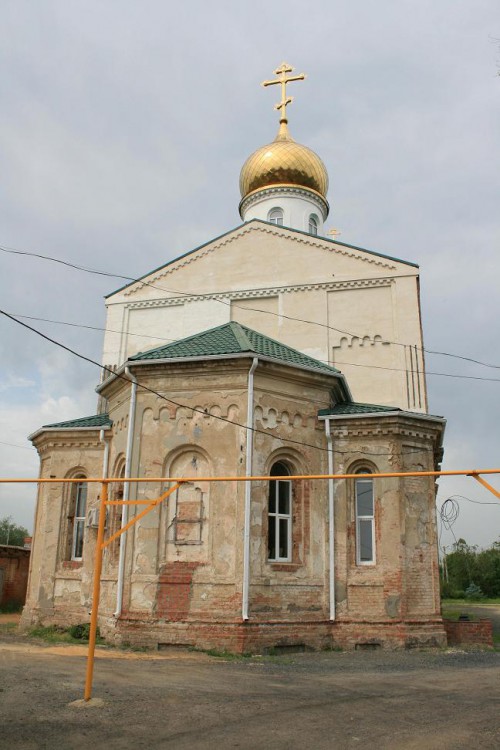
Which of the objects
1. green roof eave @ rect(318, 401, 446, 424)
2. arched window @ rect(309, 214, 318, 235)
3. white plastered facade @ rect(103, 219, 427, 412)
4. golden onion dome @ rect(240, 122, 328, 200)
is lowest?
green roof eave @ rect(318, 401, 446, 424)

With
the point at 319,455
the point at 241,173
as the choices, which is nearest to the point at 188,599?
the point at 319,455

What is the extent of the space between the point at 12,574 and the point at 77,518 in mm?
11420

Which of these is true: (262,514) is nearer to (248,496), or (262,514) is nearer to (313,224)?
(248,496)

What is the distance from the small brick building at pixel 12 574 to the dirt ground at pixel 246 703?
1504 cm

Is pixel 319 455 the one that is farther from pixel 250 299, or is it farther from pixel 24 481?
pixel 250 299

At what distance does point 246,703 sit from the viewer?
8.45 meters

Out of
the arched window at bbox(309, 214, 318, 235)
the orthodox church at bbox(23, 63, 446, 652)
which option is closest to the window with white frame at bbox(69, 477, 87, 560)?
the orthodox church at bbox(23, 63, 446, 652)

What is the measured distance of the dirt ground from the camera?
6.87 meters

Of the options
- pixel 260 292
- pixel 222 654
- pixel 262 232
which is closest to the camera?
pixel 222 654

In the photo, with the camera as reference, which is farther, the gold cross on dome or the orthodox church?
the gold cross on dome

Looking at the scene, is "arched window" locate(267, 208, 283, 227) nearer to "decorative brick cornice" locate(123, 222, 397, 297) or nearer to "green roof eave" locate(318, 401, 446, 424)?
"decorative brick cornice" locate(123, 222, 397, 297)

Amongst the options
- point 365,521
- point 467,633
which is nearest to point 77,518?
point 365,521

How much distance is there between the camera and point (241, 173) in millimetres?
28875

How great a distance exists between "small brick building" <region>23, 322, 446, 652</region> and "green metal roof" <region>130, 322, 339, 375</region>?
6 centimetres
